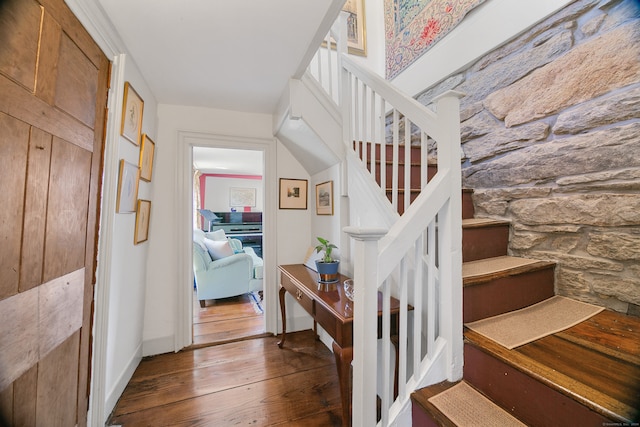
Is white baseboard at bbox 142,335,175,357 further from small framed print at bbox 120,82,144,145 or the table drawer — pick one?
small framed print at bbox 120,82,144,145

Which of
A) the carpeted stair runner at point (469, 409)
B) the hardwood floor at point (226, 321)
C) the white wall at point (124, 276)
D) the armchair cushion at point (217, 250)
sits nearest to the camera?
the carpeted stair runner at point (469, 409)

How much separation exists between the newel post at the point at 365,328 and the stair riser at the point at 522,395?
0.43 m

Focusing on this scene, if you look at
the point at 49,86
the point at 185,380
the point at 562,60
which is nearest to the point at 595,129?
the point at 562,60

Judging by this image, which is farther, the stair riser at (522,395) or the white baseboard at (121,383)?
the white baseboard at (121,383)

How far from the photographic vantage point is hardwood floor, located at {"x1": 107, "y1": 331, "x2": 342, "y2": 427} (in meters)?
1.50

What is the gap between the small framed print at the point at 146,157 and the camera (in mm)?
1830

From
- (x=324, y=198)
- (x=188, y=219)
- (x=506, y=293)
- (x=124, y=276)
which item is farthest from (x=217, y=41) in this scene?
(x=506, y=293)

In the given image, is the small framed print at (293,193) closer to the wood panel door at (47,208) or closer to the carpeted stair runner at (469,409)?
the wood panel door at (47,208)

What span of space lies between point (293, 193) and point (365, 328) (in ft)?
6.19

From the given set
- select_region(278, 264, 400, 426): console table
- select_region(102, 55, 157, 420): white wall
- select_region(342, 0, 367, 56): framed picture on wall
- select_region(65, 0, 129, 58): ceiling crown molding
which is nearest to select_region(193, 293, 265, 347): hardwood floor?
select_region(102, 55, 157, 420): white wall

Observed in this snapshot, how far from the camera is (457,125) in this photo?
1056 mm

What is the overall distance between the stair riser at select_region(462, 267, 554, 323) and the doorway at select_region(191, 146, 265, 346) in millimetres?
2072

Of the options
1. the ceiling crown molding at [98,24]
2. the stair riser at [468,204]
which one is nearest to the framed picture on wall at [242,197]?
the ceiling crown molding at [98,24]

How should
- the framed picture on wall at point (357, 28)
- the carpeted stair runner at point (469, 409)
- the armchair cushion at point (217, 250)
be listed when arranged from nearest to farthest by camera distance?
1. the carpeted stair runner at point (469, 409)
2. the framed picture on wall at point (357, 28)
3. the armchair cushion at point (217, 250)
